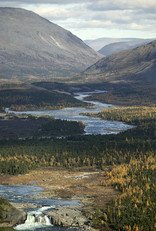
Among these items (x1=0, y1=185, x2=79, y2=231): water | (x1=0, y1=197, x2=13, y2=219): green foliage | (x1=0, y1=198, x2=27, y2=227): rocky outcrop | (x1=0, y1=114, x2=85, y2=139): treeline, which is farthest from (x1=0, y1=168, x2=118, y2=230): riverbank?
(x1=0, y1=114, x2=85, y2=139): treeline

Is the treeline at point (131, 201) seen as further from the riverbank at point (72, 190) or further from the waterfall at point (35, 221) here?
the waterfall at point (35, 221)

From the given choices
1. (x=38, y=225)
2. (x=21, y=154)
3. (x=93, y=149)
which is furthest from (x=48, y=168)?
(x=38, y=225)

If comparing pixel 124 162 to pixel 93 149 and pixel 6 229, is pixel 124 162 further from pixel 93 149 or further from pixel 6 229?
pixel 6 229

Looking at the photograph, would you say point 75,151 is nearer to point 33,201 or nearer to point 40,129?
point 33,201

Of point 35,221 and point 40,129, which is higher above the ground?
point 40,129

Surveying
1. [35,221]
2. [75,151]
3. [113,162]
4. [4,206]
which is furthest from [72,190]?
[75,151]

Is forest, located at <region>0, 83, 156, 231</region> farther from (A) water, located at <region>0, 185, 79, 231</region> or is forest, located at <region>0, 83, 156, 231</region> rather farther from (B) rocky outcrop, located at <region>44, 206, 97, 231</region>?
(A) water, located at <region>0, 185, 79, 231</region>
